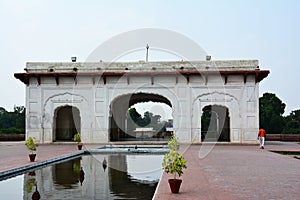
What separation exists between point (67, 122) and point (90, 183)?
18.2 meters

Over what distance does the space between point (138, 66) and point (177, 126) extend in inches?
172

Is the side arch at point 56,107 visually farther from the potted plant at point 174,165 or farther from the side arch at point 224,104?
the potted plant at point 174,165

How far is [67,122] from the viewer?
85.1 feet

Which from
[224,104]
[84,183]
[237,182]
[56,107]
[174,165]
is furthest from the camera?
[56,107]

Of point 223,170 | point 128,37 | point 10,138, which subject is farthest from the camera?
point 10,138

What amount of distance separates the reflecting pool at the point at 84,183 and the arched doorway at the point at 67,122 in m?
14.0

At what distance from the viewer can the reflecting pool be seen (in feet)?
23.2

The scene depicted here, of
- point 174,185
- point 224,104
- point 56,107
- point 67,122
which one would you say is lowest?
point 174,185

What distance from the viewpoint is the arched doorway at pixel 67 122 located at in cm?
2516

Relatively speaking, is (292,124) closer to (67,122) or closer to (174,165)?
(67,122)

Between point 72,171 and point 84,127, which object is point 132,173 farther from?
point 84,127

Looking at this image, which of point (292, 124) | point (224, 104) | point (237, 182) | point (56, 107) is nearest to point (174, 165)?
point (237, 182)

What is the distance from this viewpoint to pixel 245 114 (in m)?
21.1

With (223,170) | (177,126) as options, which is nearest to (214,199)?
(223,170)
